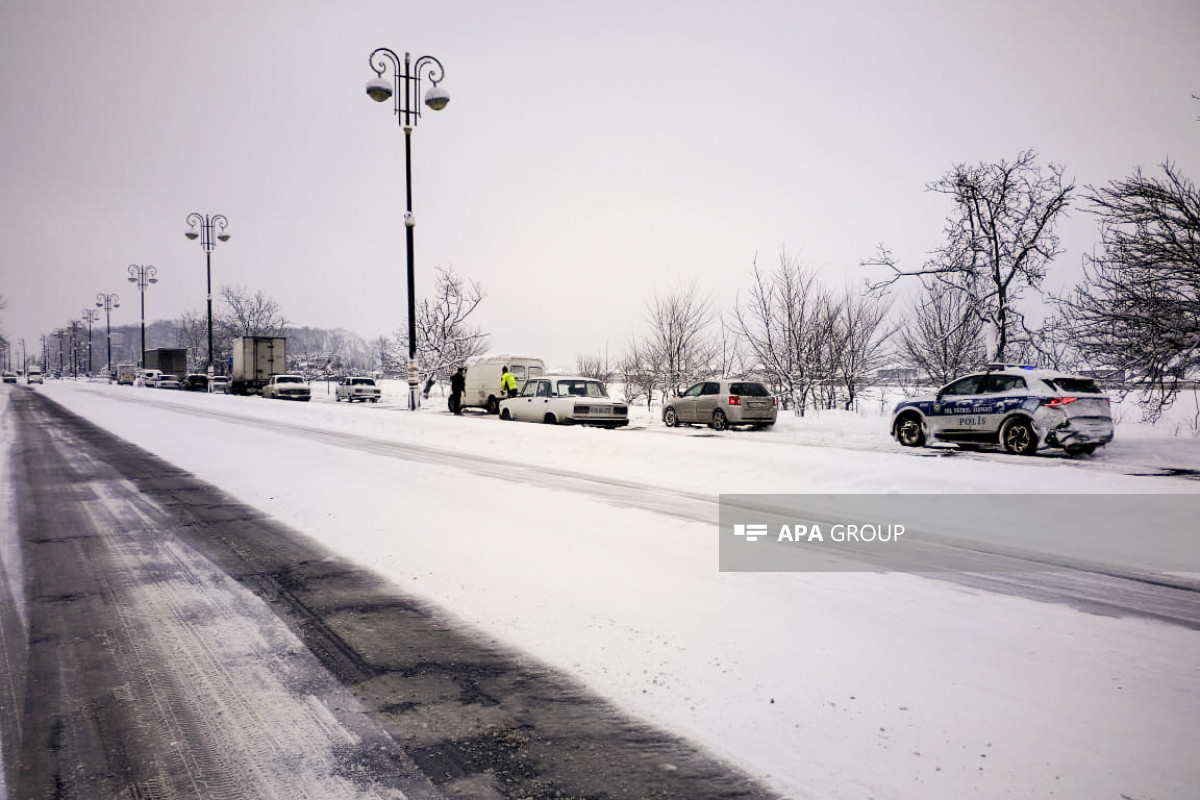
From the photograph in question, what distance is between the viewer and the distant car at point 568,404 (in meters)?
19.6

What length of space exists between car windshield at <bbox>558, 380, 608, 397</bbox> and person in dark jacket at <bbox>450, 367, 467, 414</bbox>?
9.31 m

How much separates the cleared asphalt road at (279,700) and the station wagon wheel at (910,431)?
45.6 feet

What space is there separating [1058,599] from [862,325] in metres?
27.5

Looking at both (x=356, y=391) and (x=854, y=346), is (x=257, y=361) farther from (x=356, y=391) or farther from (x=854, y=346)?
(x=854, y=346)

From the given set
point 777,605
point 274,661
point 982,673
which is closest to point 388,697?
point 274,661

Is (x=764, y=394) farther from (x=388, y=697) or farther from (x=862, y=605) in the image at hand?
(x=388, y=697)

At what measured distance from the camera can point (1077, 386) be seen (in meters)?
13.1

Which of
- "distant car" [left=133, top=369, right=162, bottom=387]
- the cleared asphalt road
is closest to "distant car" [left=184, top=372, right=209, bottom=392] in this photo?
"distant car" [left=133, top=369, right=162, bottom=387]

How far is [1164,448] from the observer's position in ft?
46.5

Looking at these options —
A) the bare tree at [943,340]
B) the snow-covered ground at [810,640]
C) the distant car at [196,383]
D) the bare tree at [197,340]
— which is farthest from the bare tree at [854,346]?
the bare tree at [197,340]

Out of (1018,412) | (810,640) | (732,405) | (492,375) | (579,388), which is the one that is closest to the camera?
(810,640)

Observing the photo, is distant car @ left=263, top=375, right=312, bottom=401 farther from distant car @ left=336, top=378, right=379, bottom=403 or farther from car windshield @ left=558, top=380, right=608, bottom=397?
car windshield @ left=558, top=380, right=608, bottom=397

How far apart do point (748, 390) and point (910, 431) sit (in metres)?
5.80

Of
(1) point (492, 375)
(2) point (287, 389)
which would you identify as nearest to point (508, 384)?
(1) point (492, 375)
